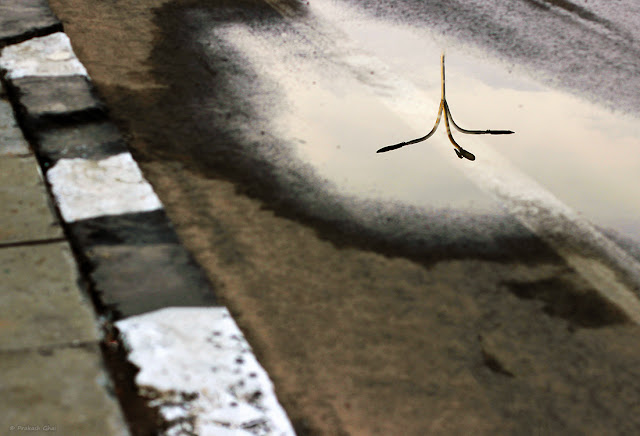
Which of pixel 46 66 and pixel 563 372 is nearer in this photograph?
pixel 563 372

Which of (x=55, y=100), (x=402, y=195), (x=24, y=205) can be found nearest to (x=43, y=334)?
(x=24, y=205)

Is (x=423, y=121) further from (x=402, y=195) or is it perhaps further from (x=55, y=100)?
(x=55, y=100)

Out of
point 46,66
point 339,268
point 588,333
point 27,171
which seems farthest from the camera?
point 46,66

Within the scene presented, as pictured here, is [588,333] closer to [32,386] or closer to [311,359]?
[311,359]

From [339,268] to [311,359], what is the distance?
483 mm

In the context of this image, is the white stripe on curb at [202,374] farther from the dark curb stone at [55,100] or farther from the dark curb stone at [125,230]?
the dark curb stone at [55,100]

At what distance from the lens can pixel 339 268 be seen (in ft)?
9.43

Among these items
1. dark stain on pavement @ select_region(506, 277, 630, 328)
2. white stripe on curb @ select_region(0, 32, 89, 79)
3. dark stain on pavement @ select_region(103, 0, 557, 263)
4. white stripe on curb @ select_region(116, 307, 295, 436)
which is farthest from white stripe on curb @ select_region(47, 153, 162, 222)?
dark stain on pavement @ select_region(506, 277, 630, 328)

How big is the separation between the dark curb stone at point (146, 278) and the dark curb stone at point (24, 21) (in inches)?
88.2

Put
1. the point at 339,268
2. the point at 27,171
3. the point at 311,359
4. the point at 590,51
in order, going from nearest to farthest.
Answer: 1. the point at 311,359
2. the point at 339,268
3. the point at 27,171
4. the point at 590,51

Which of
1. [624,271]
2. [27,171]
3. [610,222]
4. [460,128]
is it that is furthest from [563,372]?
[27,171]

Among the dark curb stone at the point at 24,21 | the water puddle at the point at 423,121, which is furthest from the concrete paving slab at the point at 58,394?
the dark curb stone at the point at 24,21

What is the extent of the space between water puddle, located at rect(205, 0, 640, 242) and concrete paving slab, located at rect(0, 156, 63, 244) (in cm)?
108

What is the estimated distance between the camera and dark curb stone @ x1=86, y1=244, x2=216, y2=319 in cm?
259
